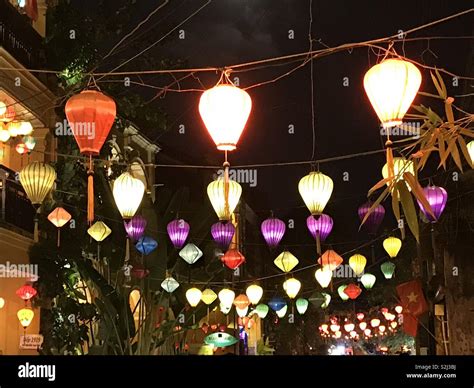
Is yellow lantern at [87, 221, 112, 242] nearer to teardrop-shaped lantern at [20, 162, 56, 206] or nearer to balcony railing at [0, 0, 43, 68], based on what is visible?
teardrop-shaped lantern at [20, 162, 56, 206]

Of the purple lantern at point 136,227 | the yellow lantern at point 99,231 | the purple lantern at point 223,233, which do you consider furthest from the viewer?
the purple lantern at point 223,233

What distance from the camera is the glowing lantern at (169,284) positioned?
15.1 metres

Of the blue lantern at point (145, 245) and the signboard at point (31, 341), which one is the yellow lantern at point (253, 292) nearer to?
the blue lantern at point (145, 245)

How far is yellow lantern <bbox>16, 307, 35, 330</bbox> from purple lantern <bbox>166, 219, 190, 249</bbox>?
364 cm

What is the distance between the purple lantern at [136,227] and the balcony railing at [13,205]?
2.99m

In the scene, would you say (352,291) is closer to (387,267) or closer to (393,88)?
(387,267)

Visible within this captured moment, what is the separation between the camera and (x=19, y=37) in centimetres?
1561

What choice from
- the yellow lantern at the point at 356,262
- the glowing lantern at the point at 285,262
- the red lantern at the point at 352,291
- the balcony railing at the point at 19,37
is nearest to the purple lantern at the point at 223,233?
the glowing lantern at the point at 285,262

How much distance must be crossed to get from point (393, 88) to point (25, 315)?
1149 centimetres

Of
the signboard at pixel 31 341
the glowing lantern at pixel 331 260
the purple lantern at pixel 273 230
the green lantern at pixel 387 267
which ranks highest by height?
the green lantern at pixel 387 267

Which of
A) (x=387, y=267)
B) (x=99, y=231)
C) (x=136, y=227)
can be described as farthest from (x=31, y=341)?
(x=387, y=267)

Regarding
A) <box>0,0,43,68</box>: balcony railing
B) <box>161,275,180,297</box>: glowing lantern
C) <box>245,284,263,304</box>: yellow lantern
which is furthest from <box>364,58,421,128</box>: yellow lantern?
<box>245,284,263,304</box>: yellow lantern

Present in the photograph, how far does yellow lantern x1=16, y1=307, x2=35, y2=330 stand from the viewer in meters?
15.5

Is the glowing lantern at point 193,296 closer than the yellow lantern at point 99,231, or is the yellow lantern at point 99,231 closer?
the yellow lantern at point 99,231
